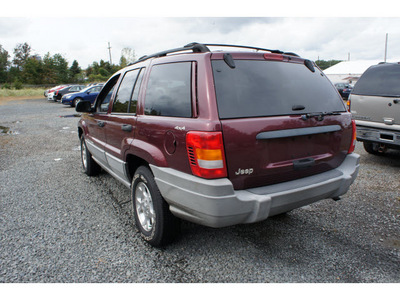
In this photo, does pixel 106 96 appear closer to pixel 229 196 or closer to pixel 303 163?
pixel 229 196

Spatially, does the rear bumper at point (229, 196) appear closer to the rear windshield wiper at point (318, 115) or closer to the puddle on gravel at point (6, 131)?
the rear windshield wiper at point (318, 115)

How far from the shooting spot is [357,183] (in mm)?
4641

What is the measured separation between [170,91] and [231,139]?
850 mm

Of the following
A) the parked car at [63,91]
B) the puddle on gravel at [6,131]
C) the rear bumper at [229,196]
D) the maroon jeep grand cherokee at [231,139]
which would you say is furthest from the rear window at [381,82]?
the parked car at [63,91]

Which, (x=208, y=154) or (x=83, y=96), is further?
(x=83, y=96)

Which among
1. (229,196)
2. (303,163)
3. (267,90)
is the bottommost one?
(229,196)

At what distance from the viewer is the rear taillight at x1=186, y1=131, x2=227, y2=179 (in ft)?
7.13

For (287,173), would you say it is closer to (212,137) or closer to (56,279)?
(212,137)

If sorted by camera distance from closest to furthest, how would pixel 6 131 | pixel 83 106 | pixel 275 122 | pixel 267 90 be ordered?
1. pixel 275 122
2. pixel 267 90
3. pixel 83 106
4. pixel 6 131

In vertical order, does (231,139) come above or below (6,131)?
above

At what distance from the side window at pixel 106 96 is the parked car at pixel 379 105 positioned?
14.6ft

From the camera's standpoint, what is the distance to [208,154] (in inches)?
86.0

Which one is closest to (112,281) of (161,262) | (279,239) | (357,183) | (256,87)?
(161,262)

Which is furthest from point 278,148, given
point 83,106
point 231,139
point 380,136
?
point 380,136
